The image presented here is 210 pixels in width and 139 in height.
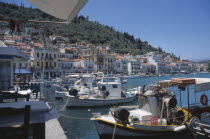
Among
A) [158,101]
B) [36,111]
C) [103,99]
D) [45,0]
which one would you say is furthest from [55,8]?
[103,99]

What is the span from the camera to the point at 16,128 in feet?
9.19

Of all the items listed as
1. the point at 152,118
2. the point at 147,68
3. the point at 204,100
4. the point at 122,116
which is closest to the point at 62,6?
the point at 122,116

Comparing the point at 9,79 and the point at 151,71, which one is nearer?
the point at 9,79

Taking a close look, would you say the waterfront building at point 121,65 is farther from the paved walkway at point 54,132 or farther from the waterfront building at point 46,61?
the paved walkway at point 54,132

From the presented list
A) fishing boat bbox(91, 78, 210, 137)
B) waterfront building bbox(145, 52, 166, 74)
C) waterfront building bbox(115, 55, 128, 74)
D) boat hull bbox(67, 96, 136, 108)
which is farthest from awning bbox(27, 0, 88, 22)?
waterfront building bbox(145, 52, 166, 74)

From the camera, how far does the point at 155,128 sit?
893cm

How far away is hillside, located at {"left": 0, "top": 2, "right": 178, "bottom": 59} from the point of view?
99.6 m

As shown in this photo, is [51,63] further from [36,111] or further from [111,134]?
[36,111]

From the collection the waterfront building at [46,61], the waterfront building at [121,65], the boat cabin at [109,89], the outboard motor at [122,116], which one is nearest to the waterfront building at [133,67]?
the waterfront building at [121,65]

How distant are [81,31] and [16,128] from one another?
397 feet

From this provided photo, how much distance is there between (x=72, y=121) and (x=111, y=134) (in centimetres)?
601

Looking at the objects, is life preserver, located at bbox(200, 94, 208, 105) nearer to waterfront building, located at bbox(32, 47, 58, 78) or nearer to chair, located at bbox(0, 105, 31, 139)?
chair, located at bbox(0, 105, 31, 139)

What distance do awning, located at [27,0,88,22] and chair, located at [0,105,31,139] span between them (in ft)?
6.35

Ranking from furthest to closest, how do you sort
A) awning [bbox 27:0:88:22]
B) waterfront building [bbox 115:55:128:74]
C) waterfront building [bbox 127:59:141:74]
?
waterfront building [bbox 127:59:141:74] → waterfront building [bbox 115:55:128:74] → awning [bbox 27:0:88:22]
